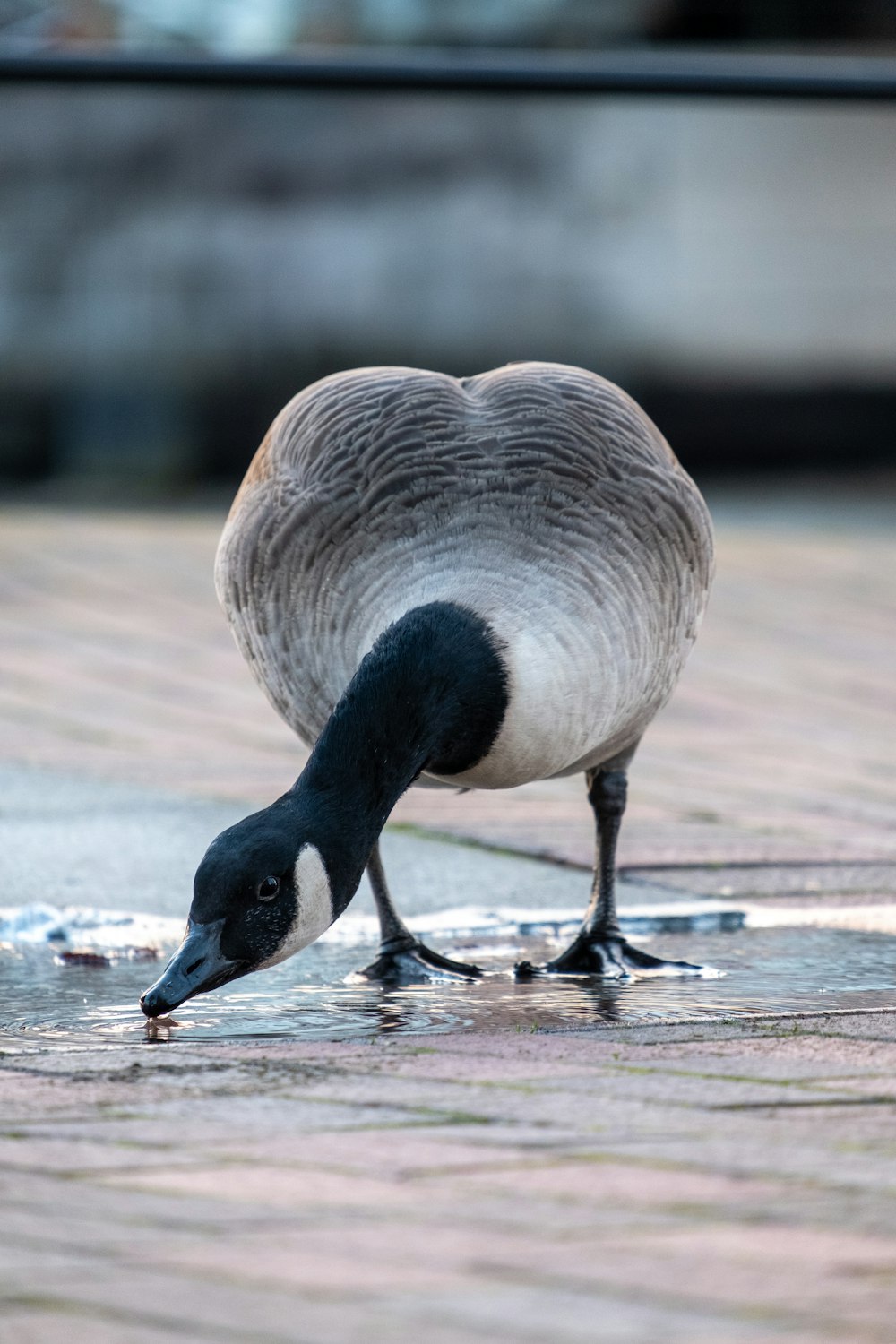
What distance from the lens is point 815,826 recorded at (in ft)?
19.9

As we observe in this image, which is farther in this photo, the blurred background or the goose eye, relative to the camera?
the blurred background

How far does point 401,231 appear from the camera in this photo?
1305 centimetres

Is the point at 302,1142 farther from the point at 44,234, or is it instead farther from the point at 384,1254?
the point at 44,234

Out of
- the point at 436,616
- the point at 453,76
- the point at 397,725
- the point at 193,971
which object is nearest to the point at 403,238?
the point at 453,76

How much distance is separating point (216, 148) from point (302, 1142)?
1084cm

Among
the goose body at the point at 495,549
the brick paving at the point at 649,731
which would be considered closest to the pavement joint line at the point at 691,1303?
the goose body at the point at 495,549

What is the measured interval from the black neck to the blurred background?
933 centimetres

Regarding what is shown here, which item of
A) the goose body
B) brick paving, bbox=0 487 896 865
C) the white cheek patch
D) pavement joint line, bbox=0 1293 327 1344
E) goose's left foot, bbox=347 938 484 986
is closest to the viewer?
pavement joint line, bbox=0 1293 327 1344

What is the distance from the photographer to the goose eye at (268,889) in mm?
3539

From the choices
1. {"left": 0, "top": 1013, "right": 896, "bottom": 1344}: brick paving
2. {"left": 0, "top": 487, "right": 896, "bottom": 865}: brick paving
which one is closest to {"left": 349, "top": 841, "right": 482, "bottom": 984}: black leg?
{"left": 0, "top": 1013, "right": 896, "bottom": 1344}: brick paving

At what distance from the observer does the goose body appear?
4.12 metres

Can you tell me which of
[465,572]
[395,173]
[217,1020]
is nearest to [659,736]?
[465,572]

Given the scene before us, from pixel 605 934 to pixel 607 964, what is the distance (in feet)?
0.41

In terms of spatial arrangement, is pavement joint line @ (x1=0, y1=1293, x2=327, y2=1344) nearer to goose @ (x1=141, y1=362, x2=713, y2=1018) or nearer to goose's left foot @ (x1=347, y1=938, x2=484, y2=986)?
goose @ (x1=141, y1=362, x2=713, y2=1018)
